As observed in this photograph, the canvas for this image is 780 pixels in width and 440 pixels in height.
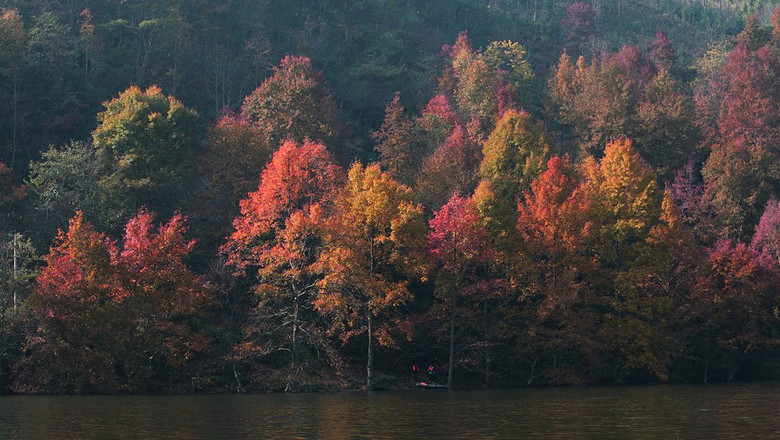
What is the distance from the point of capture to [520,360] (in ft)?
216

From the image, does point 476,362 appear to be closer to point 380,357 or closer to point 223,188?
point 380,357

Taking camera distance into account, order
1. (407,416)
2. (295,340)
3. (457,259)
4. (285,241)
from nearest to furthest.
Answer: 1. (407,416)
2. (295,340)
3. (285,241)
4. (457,259)

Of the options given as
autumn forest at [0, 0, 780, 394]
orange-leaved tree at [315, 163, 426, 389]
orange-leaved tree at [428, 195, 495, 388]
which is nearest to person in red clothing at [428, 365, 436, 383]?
autumn forest at [0, 0, 780, 394]

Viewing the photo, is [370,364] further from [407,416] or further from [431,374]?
[407,416]

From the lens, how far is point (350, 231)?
6425 cm

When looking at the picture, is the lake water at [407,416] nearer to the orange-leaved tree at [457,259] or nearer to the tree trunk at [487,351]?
the tree trunk at [487,351]

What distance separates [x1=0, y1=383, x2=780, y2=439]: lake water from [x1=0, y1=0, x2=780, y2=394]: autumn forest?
25.4ft

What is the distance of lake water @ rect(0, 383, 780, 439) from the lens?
3062cm

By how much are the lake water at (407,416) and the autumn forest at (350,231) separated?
773 centimetres

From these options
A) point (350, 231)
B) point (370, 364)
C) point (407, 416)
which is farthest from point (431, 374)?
point (407, 416)

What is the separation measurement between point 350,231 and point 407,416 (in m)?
27.5

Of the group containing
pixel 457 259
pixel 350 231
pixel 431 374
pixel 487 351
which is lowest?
pixel 431 374

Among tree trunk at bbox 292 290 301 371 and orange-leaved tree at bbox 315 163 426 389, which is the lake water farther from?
orange-leaved tree at bbox 315 163 426 389

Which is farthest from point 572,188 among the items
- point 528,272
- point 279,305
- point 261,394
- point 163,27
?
point 163,27
